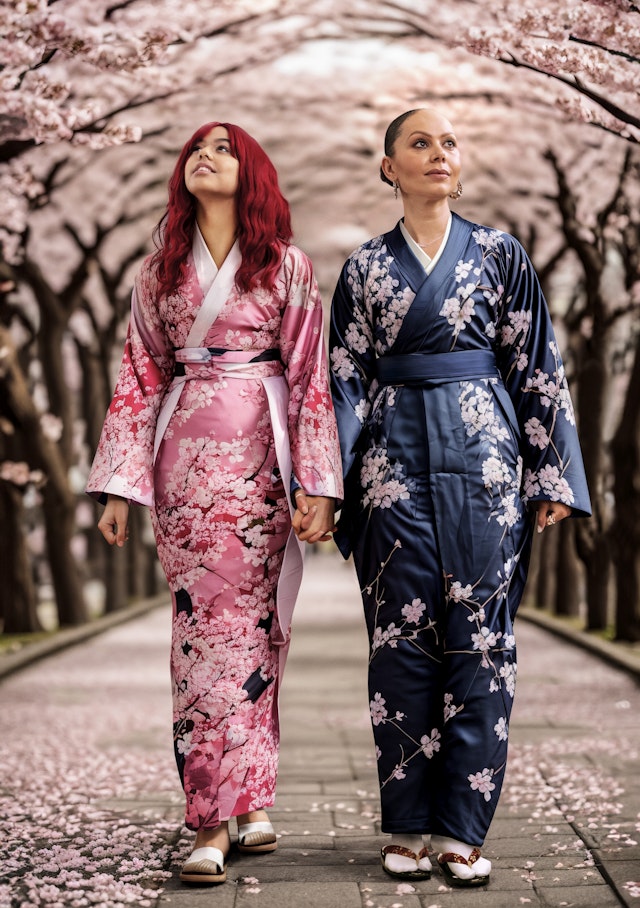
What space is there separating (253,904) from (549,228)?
12.9 m

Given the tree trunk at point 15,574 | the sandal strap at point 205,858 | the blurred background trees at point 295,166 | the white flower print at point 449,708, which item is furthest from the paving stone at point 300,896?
the tree trunk at point 15,574

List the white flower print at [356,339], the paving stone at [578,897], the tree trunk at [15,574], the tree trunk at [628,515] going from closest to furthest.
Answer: the paving stone at [578,897] < the white flower print at [356,339] < the tree trunk at [628,515] < the tree trunk at [15,574]

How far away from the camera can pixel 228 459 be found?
13.0 ft

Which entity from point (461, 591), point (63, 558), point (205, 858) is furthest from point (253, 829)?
point (63, 558)

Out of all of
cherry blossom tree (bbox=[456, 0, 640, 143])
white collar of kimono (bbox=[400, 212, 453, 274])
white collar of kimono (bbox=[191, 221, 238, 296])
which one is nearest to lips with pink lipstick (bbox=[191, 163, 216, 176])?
white collar of kimono (bbox=[191, 221, 238, 296])

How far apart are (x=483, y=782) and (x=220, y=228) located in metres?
1.86

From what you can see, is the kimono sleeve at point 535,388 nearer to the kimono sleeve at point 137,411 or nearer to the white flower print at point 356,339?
the white flower print at point 356,339

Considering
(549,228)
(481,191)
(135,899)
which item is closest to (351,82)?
(481,191)

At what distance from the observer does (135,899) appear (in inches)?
140

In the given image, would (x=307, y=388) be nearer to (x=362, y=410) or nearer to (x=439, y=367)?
(x=362, y=410)

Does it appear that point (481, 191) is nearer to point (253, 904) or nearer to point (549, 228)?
point (549, 228)

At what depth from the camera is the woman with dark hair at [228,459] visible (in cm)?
391

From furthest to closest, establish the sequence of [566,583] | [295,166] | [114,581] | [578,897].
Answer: [114,581] → [295,166] → [566,583] → [578,897]

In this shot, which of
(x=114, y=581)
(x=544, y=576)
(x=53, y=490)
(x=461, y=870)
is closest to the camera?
(x=461, y=870)
